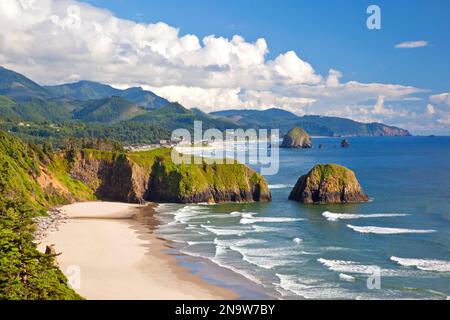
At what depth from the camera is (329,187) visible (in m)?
106

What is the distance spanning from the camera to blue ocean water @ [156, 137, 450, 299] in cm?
4822

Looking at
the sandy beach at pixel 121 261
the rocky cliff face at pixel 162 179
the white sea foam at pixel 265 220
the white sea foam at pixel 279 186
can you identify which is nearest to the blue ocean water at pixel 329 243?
the white sea foam at pixel 265 220

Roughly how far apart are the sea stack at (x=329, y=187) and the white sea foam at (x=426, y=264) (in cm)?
4689

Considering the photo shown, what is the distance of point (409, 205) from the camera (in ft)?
331

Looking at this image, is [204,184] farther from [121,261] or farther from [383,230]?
[121,261]

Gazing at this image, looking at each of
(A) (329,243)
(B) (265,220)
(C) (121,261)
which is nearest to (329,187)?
(B) (265,220)

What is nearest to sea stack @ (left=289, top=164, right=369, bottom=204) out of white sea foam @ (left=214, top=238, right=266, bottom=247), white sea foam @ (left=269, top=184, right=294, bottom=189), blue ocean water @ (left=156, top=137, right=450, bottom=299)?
blue ocean water @ (left=156, top=137, right=450, bottom=299)

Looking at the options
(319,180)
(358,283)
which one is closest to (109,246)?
(358,283)

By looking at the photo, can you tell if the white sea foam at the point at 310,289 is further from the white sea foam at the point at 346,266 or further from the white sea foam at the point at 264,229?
the white sea foam at the point at 264,229

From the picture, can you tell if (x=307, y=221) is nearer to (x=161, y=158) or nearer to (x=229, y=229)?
(x=229, y=229)

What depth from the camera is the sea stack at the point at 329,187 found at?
10556 centimetres
